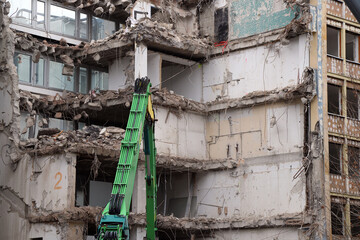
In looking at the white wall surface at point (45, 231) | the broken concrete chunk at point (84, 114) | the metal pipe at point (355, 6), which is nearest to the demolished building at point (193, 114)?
the white wall surface at point (45, 231)

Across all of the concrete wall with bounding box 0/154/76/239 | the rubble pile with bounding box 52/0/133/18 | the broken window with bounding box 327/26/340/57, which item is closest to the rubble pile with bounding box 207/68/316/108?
the broken window with bounding box 327/26/340/57

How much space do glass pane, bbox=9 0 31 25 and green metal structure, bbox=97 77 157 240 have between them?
13.8m

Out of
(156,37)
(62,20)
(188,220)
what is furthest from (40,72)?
(188,220)

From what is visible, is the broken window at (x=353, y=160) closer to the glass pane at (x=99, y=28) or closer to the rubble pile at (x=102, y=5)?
the rubble pile at (x=102, y=5)

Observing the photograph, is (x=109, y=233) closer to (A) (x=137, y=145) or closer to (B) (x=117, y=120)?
(A) (x=137, y=145)

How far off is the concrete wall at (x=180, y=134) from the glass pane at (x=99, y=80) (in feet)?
16.2

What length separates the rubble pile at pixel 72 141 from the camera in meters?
28.5

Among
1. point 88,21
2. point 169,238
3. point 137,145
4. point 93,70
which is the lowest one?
point 169,238

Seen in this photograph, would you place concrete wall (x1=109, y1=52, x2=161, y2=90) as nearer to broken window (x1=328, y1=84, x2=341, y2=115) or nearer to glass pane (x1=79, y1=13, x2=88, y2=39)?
glass pane (x1=79, y1=13, x2=88, y2=39)

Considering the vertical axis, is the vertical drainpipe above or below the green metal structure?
above

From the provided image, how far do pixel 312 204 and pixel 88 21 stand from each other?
14.7 metres

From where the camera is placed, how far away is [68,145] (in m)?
28.4

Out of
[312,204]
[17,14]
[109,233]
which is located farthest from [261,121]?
[109,233]

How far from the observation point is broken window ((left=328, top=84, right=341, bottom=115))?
31.2 meters
